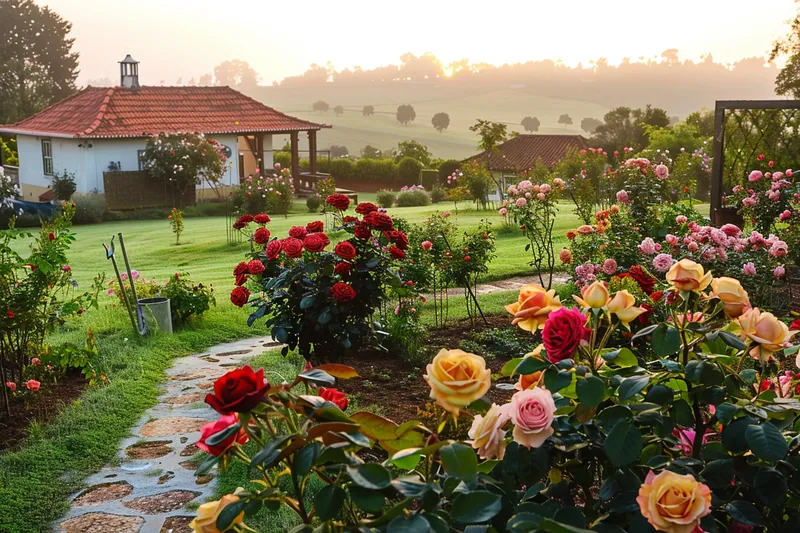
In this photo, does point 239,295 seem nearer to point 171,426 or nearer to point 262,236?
point 262,236

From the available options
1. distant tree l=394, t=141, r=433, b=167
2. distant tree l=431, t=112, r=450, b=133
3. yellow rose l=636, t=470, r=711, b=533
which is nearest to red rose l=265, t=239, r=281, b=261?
yellow rose l=636, t=470, r=711, b=533

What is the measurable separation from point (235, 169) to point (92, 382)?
73.2 ft

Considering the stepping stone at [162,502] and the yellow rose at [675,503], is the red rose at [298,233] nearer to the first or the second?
the stepping stone at [162,502]

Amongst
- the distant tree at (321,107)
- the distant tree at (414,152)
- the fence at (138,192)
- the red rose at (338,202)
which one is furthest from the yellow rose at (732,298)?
the distant tree at (321,107)

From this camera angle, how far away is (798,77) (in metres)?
23.0

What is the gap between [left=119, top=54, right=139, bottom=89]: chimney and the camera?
1083 inches

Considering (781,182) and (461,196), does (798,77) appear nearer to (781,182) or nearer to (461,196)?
(461,196)

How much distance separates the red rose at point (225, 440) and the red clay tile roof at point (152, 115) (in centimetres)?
2322

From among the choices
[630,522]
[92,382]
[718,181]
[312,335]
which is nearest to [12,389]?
[92,382]

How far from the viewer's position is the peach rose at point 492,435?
1.57 meters

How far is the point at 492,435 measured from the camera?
1.56 metres

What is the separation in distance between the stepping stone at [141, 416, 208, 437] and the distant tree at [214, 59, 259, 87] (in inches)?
4015

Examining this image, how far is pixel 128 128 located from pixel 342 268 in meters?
21.7

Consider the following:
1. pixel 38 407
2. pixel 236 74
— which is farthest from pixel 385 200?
pixel 236 74
